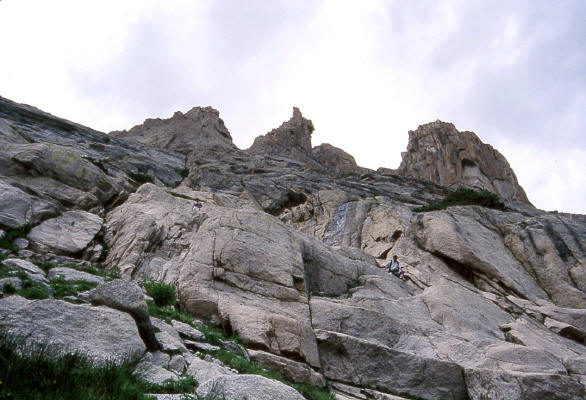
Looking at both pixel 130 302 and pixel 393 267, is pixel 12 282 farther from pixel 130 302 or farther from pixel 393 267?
pixel 393 267

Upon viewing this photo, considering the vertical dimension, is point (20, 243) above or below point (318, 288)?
below

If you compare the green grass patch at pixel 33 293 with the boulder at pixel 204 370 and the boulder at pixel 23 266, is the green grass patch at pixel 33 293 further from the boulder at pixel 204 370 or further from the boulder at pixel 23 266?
the boulder at pixel 204 370

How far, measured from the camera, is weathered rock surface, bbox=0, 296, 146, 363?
7.91m

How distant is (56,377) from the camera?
19.9ft

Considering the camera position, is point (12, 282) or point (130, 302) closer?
point (130, 302)

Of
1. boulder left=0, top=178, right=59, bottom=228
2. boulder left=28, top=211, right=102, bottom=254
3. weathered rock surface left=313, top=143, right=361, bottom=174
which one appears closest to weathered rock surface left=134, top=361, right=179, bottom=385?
boulder left=28, top=211, right=102, bottom=254

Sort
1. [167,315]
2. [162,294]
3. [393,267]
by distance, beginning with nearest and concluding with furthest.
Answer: [167,315]
[162,294]
[393,267]

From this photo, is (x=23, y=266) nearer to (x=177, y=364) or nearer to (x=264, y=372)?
(x=177, y=364)

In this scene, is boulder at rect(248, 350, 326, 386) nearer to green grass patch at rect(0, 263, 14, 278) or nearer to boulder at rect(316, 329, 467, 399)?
boulder at rect(316, 329, 467, 399)

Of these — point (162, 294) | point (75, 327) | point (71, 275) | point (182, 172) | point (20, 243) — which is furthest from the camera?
point (182, 172)

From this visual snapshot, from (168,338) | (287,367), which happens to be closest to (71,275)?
(168,338)

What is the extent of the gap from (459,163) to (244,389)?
97.0 meters

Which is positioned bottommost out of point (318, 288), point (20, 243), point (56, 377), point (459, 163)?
point (56, 377)

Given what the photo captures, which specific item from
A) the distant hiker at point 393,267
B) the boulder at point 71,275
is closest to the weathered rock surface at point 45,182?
the boulder at point 71,275
